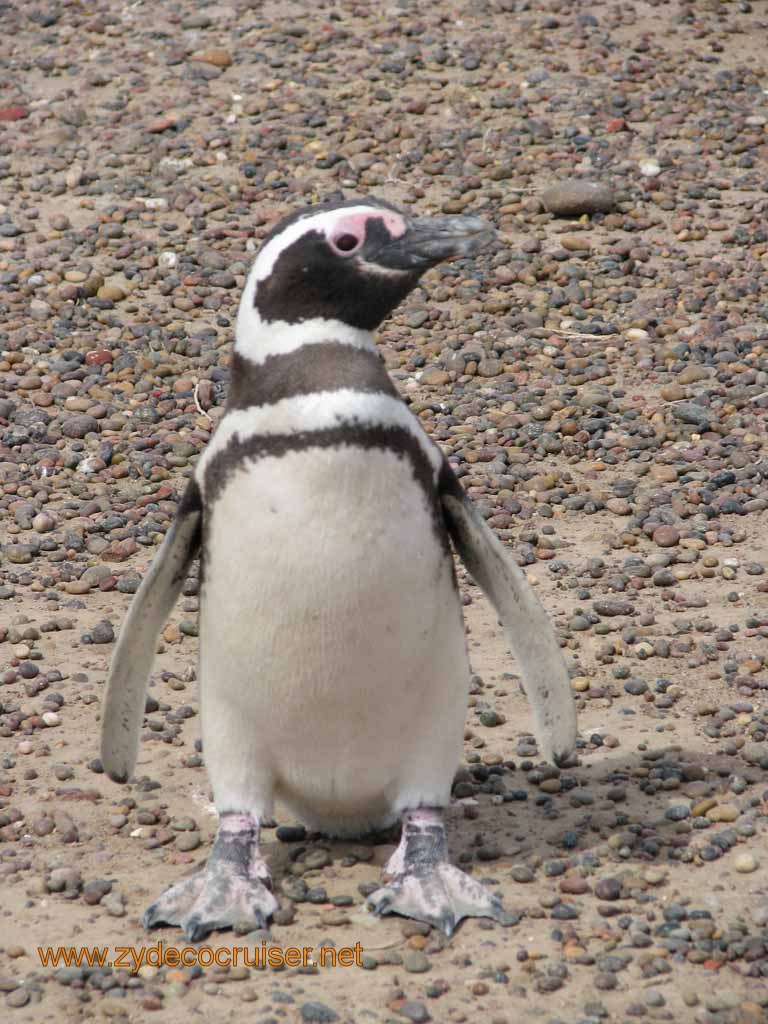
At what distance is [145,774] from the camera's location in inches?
171

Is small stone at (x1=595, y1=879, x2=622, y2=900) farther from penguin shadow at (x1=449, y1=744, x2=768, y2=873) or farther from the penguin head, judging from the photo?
the penguin head

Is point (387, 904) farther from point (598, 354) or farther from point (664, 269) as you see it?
point (664, 269)

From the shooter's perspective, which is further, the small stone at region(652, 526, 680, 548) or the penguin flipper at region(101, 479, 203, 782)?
the small stone at region(652, 526, 680, 548)

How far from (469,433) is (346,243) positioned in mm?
3192

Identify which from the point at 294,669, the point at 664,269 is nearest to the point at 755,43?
the point at 664,269

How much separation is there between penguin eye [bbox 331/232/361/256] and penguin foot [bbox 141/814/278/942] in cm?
130

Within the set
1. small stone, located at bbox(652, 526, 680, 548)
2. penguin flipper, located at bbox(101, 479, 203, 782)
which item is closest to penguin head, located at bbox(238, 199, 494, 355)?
penguin flipper, located at bbox(101, 479, 203, 782)

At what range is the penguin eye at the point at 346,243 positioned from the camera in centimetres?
336

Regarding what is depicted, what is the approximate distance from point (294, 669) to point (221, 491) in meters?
0.41

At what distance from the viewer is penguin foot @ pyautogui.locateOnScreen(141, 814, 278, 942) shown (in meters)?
3.51

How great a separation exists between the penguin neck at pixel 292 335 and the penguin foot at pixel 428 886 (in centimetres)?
109

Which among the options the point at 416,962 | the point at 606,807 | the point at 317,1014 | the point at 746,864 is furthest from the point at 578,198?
the point at 317,1014

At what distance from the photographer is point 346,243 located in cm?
338

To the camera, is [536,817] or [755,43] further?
[755,43]
